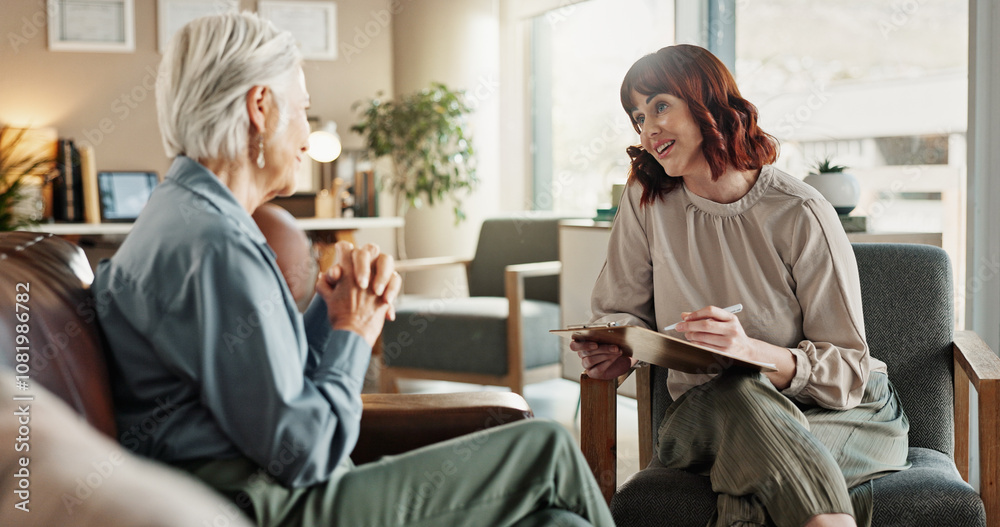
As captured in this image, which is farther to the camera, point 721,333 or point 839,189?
point 839,189

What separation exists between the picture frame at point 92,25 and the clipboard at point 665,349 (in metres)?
4.08

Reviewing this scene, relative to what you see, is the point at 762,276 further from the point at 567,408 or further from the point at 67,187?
the point at 67,187

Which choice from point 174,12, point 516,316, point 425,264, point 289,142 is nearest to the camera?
point 289,142

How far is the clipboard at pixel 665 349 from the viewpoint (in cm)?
126

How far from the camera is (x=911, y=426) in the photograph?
1681mm

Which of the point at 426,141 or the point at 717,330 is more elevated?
the point at 426,141

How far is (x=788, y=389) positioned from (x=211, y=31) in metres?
1.13

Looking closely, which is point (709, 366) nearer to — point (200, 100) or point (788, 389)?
point (788, 389)

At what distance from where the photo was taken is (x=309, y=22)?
16.3ft

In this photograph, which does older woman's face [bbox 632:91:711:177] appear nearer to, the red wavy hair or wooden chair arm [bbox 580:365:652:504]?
the red wavy hair

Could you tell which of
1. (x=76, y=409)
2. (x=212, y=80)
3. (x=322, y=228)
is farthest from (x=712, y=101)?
(x=322, y=228)

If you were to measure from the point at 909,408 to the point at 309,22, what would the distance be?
4224 millimetres

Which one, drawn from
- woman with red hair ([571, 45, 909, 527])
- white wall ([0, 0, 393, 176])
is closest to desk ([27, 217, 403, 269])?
white wall ([0, 0, 393, 176])

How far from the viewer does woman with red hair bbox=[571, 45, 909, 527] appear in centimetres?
133
